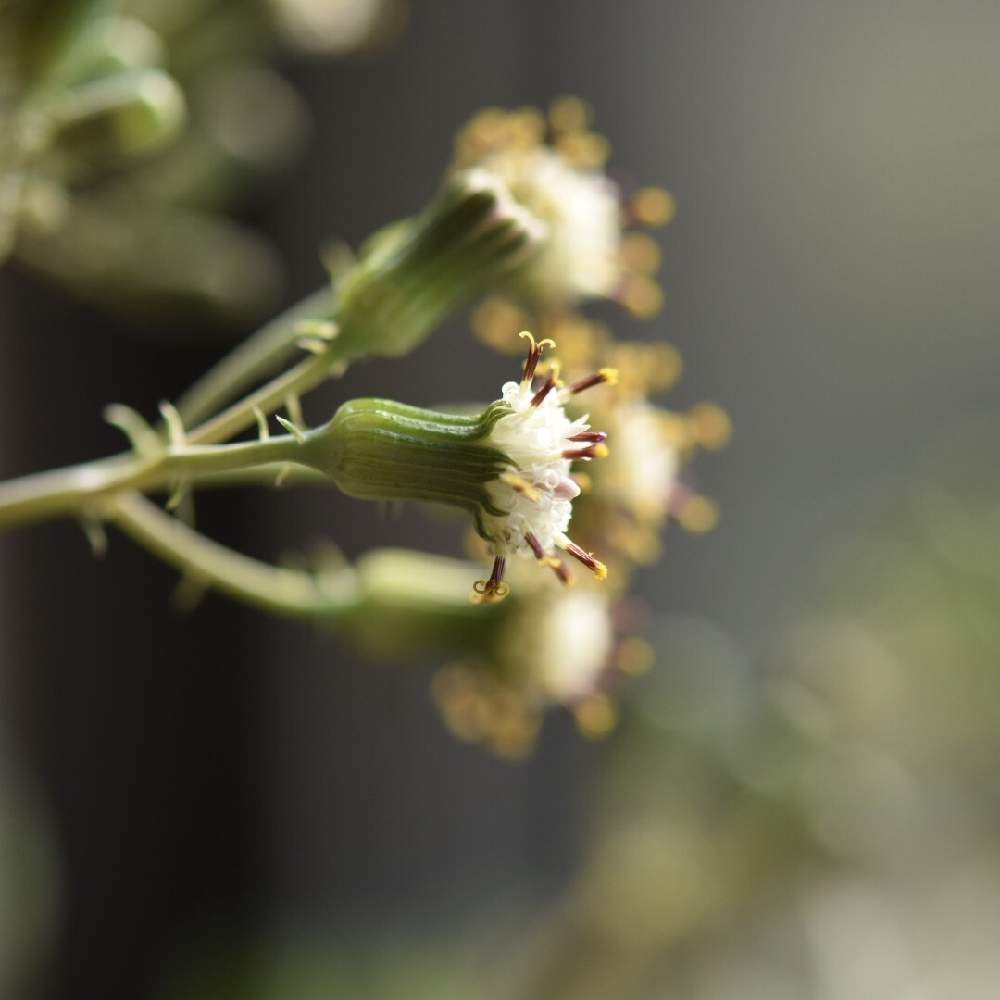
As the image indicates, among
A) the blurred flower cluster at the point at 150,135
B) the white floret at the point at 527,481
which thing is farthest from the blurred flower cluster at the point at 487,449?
the blurred flower cluster at the point at 150,135

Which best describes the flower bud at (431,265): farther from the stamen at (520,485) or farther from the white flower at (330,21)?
the white flower at (330,21)

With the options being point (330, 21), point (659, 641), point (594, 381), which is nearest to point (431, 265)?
point (594, 381)

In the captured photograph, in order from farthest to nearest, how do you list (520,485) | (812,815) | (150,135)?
(812,815) → (150,135) → (520,485)

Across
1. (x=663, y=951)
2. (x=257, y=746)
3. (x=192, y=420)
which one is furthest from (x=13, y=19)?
(x=257, y=746)

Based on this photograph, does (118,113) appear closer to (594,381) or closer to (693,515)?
(594,381)

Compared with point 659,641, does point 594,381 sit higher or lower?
lower

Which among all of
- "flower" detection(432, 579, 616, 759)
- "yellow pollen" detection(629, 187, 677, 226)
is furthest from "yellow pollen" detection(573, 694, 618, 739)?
"yellow pollen" detection(629, 187, 677, 226)
